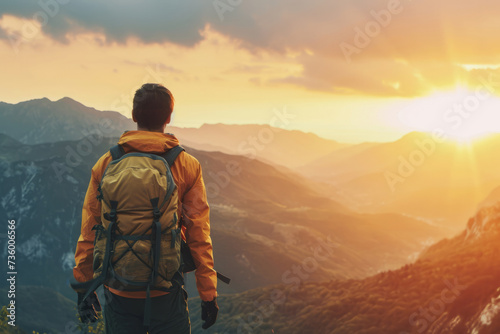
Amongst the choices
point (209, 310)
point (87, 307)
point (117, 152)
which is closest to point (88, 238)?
point (87, 307)

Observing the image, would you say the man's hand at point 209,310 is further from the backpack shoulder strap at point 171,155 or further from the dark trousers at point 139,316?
the backpack shoulder strap at point 171,155

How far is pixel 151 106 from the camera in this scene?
426 centimetres

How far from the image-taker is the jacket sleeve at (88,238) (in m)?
4.29

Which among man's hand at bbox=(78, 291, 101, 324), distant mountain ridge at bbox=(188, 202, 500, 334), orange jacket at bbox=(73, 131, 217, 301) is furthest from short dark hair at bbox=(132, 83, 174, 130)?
distant mountain ridge at bbox=(188, 202, 500, 334)

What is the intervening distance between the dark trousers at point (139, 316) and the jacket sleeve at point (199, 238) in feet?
1.26

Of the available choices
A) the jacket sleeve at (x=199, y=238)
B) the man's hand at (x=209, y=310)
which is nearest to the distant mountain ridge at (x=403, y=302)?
the man's hand at (x=209, y=310)

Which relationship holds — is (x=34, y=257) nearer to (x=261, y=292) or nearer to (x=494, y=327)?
(x=261, y=292)

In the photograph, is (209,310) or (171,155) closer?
(171,155)

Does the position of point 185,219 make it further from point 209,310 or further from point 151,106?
point 151,106

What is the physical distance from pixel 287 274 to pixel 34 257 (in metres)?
123

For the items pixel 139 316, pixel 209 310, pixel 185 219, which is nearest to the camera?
pixel 139 316

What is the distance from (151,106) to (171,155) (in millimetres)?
608

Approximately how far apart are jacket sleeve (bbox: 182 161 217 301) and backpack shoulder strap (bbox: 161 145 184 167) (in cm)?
32

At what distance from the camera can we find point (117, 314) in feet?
13.4
